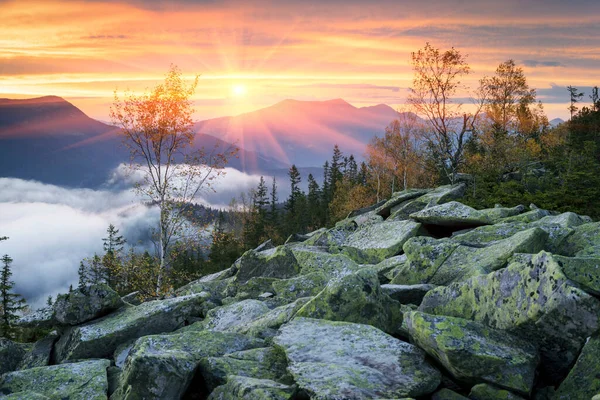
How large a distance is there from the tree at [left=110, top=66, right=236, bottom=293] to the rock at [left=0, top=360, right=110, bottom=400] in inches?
950

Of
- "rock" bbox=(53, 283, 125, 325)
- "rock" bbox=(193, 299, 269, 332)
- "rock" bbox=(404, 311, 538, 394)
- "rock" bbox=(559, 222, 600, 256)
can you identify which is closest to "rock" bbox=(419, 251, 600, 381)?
"rock" bbox=(404, 311, 538, 394)

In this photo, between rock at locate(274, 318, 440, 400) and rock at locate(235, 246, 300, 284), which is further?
rock at locate(235, 246, 300, 284)

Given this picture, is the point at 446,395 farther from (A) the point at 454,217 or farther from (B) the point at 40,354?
(A) the point at 454,217

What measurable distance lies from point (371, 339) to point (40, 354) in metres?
11.4

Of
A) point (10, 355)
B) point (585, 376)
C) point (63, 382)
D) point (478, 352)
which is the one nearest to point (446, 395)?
point (478, 352)

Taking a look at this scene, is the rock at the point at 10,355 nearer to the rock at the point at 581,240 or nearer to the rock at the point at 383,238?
the rock at the point at 383,238

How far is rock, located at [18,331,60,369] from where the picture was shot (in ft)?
47.6

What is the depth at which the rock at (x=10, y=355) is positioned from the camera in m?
14.8

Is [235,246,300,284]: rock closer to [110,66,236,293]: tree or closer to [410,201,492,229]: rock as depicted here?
[410,201,492,229]: rock

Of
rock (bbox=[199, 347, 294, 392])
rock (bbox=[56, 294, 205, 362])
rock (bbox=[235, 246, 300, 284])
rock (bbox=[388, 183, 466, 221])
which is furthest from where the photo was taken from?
rock (bbox=[388, 183, 466, 221])

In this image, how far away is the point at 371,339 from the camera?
9.12 metres

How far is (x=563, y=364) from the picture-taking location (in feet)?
27.9

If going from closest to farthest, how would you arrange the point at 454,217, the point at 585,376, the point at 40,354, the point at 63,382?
the point at 585,376 < the point at 63,382 < the point at 40,354 < the point at 454,217

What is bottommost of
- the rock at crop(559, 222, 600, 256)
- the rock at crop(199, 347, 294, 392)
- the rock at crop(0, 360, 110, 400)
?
the rock at crop(0, 360, 110, 400)
